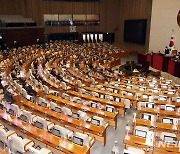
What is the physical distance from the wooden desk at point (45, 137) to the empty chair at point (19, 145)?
2.33 ft

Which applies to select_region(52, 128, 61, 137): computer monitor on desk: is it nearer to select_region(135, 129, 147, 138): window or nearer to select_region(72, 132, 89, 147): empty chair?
select_region(72, 132, 89, 147): empty chair

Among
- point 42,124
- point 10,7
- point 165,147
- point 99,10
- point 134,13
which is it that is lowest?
point 165,147

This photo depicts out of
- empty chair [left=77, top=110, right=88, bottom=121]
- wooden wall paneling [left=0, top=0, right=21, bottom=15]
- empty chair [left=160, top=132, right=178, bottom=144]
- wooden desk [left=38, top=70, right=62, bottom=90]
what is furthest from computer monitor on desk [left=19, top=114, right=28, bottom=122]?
wooden wall paneling [left=0, top=0, right=21, bottom=15]

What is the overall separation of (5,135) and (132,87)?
28.7 feet

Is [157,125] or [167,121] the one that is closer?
[157,125]

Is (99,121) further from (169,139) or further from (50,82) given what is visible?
(50,82)

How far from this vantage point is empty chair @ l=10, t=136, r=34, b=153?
6434mm

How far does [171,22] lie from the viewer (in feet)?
74.5

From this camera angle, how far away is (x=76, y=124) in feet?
27.1

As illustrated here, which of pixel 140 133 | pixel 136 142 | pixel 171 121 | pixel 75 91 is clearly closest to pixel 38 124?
pixel 136 142

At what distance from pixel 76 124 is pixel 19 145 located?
2515 millimetres

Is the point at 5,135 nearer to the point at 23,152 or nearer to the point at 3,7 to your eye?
the point at 23,152

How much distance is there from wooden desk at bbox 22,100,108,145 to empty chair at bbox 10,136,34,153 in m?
2.17

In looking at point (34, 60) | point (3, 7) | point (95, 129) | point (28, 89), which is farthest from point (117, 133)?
point (3, 7)
